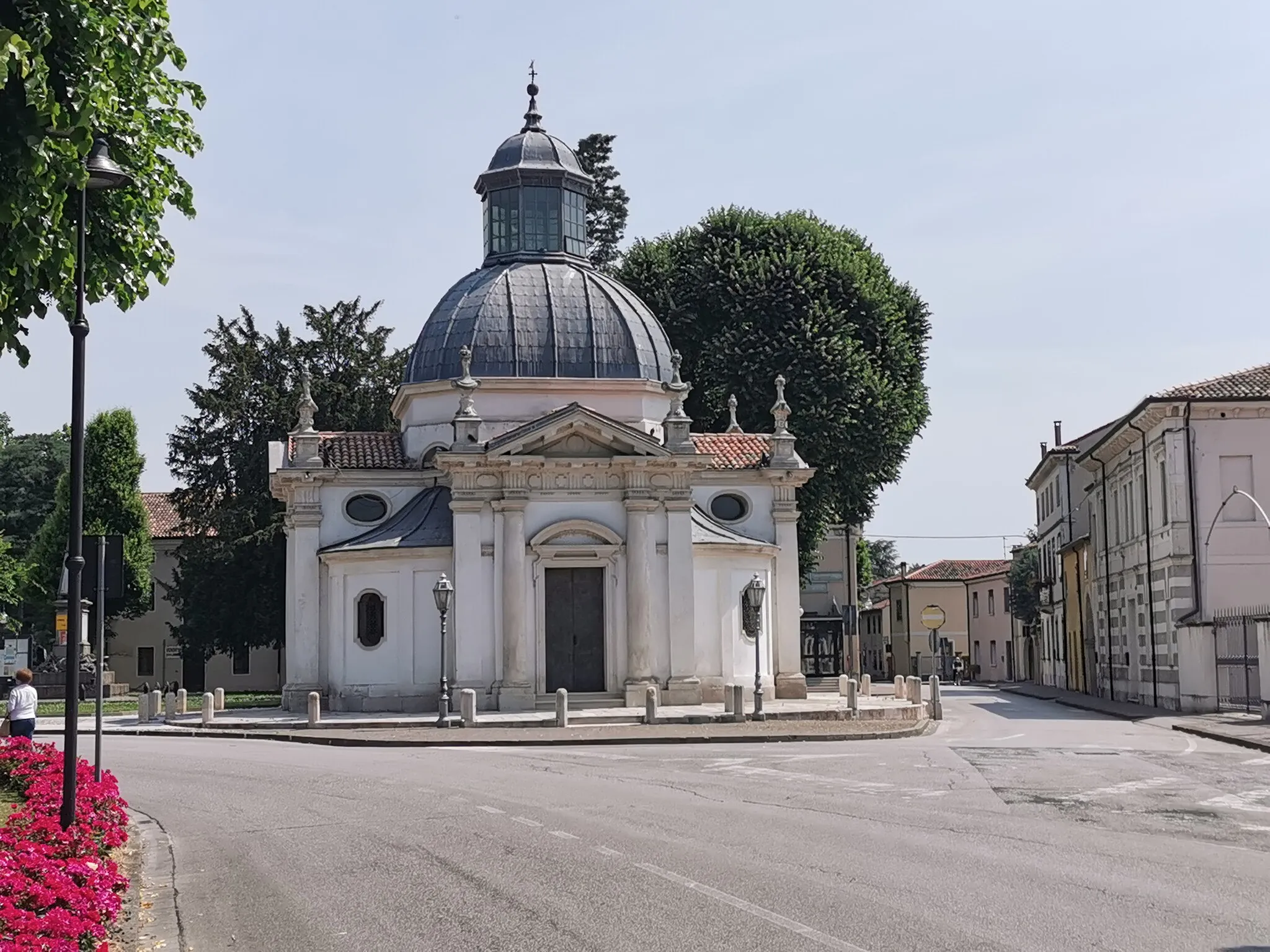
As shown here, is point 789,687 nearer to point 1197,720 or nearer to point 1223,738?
point 1197,720

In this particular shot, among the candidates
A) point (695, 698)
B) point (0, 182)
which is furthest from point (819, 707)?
point (0, 182)

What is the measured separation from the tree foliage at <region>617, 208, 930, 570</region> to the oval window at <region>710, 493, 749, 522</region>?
7.79 meters

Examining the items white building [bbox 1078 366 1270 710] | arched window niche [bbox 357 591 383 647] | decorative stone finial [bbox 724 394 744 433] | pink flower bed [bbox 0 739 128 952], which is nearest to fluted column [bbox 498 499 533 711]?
arched window niche [bbox 357 591 383 647]

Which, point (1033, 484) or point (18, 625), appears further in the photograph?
point (1033, 484)

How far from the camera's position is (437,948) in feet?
31.1

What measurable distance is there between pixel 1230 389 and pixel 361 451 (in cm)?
2354

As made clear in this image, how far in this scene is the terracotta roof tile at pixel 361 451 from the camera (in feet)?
140

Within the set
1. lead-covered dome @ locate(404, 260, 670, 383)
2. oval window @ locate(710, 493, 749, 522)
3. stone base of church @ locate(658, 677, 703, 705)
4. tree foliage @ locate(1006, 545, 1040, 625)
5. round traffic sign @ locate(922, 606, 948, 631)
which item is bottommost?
stone base of church @ locate(658, 677, 703, 705)

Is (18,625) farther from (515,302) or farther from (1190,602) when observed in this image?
(1190,602)

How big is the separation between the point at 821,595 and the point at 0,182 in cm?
7000

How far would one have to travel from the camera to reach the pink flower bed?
849cm

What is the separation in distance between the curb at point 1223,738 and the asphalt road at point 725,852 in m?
2.15

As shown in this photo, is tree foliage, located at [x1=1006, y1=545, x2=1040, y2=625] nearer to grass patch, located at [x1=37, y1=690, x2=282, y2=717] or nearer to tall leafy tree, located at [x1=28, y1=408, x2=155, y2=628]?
grass patch, located at [x1=37, y1=690, x2=282, y2=717]

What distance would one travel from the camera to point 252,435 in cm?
5719
